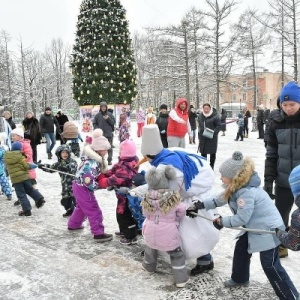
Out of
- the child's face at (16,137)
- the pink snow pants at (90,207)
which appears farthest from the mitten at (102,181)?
the child's face at (16,137)

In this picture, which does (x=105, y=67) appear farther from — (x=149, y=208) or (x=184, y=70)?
(x=149, y=208)

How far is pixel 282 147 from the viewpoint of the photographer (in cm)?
352

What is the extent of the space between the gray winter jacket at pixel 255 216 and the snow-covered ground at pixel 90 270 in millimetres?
560

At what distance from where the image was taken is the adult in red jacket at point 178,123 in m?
8.34

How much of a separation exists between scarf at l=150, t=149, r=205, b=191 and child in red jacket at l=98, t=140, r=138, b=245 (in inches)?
28.2

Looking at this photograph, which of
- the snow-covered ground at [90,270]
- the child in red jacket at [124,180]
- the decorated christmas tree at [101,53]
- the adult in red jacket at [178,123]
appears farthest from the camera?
the decorated christmas tree at [101,53]

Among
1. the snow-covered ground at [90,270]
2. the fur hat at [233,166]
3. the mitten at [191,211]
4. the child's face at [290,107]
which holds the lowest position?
the snow-covered ground at [90,270]

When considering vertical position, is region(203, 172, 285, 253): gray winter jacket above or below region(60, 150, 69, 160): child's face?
below

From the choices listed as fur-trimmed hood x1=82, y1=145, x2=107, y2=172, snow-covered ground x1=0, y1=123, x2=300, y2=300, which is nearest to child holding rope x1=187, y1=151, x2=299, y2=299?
snow-covered ground x1=0, y1=123, x2=300, y2=300

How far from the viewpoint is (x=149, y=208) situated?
3367mm

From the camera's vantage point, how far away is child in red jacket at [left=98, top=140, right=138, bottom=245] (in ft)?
13.7

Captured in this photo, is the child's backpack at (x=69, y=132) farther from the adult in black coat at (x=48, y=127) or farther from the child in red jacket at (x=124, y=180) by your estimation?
the child in red jacket at (x=124, y=180)

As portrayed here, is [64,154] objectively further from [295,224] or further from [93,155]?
[295,224]

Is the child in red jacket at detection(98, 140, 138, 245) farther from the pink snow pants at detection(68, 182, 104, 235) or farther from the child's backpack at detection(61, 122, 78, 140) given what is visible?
the child's backpack at detection(61, 122, 78, 140)
